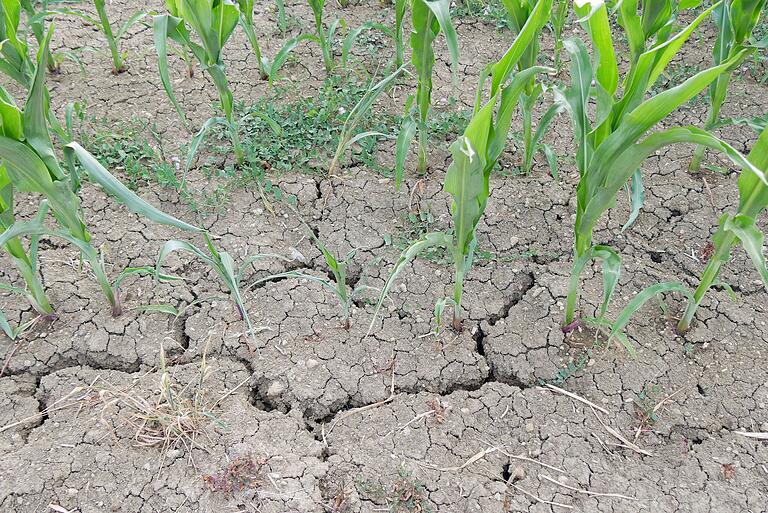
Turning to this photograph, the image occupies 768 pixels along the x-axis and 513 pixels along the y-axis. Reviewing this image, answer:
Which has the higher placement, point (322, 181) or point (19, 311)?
point (322, 181)

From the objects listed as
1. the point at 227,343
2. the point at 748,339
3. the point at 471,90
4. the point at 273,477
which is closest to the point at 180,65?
the point at 471,90

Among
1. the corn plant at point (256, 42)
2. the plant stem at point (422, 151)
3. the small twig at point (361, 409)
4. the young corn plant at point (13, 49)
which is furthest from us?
the corn plant at point (256, 42)

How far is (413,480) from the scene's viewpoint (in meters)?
2.03

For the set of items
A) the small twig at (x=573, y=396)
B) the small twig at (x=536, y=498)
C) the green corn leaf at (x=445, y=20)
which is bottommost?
the small twig at (x=536, y=498)

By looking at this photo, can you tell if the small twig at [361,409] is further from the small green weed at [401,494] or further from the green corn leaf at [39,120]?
the green corn leaf at [39,120]

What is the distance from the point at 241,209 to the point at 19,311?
35.1 inches

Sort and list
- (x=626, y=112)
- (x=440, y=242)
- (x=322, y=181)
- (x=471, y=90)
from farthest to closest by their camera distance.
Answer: (x=471, y=90)
(x=322, y=181)
(x=440, y=242)
(x=626, y=112)

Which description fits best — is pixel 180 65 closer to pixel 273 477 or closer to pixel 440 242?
pixel 440 242

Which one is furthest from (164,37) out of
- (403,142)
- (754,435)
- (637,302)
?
(754,435)

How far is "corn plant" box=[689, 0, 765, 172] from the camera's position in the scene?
2367 mm

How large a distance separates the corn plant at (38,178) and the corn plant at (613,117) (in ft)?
3.76

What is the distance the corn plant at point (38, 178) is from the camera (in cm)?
191

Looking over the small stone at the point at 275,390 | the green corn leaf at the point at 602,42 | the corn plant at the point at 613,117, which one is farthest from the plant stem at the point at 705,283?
the small stone at the point at 275,390

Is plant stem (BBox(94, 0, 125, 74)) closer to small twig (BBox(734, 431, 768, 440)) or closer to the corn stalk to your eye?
the corn stalk
